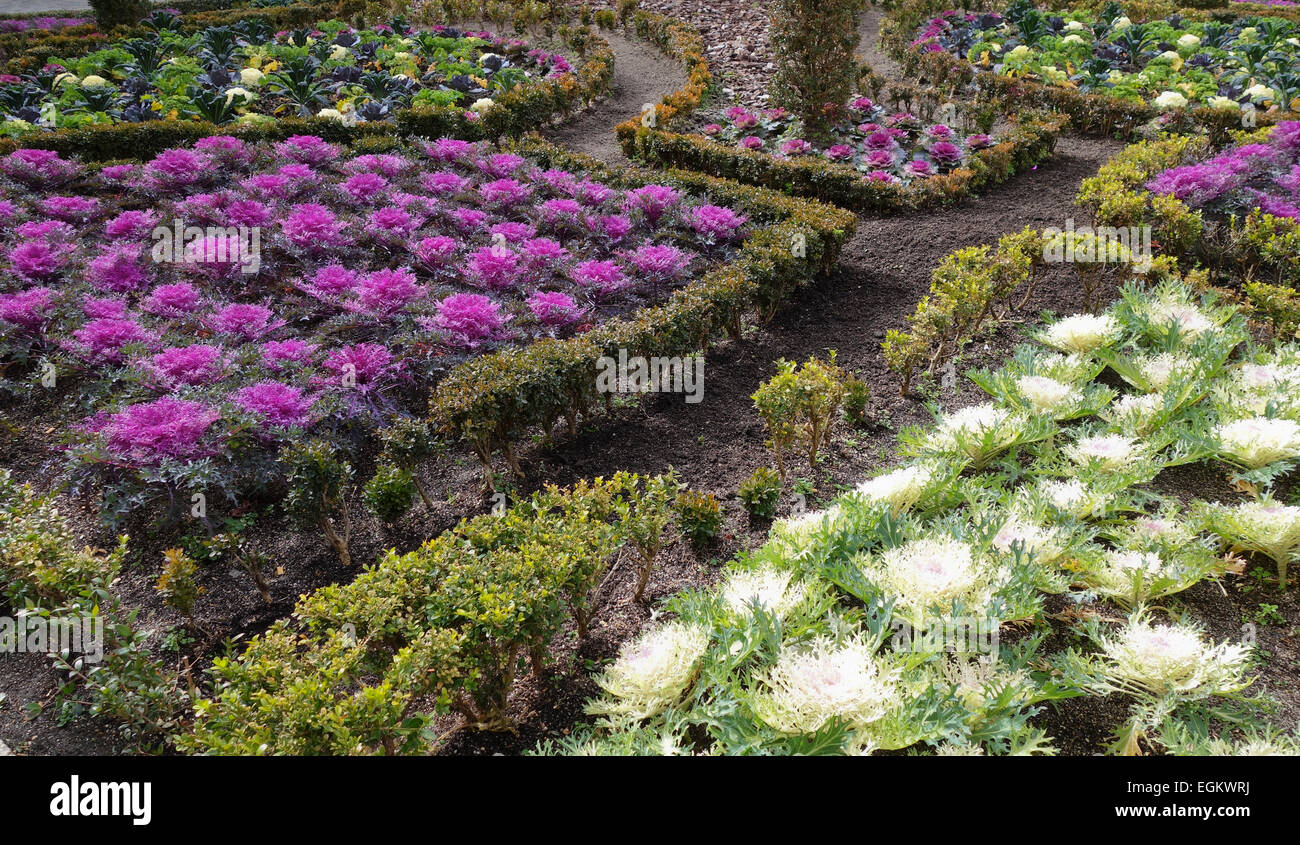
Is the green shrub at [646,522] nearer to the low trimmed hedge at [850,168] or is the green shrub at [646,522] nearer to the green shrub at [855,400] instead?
the green shrub at [855,400]

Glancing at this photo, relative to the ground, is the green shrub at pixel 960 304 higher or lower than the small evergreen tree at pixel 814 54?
lower

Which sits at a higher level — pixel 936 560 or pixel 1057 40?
pixel 1057 40

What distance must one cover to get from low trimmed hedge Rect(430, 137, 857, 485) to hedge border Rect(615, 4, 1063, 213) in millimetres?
1112

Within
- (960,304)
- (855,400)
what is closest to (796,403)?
(855,400)

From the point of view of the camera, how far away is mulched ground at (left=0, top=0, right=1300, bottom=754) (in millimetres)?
3828

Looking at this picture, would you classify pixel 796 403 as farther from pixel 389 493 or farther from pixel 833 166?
pixel 833 166

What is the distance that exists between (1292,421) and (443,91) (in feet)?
41.8

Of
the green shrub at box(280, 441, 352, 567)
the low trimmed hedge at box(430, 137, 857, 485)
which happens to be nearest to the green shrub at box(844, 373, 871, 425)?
the low trimmed hedge at box(430, 137, 857, 485)

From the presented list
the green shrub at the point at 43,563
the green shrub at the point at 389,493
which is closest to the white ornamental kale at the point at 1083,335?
the green shrub at the point at 389,493

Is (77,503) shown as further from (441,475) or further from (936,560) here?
(936,560)

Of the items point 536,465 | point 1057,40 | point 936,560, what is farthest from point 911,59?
point 936,560

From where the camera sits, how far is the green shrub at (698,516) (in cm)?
492

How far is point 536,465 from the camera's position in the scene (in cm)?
581

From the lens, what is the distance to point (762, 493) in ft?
16.8
